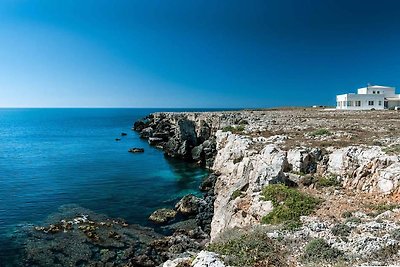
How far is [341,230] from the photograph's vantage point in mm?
13938

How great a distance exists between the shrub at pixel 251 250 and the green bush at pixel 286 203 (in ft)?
8.42

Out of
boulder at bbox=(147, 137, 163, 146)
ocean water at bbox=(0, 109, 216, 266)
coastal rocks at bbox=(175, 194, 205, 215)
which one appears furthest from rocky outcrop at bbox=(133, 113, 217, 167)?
coastal rocks at bbox=(175, 194, 205, 215)

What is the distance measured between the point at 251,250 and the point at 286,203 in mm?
5711

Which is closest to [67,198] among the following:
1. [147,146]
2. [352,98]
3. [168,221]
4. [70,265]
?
[168,221]

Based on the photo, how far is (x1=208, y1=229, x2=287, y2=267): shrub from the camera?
39.2ft

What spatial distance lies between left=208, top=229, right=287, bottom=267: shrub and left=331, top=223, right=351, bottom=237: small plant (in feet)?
9.18

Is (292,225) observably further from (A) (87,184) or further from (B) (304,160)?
(A) (87,184)

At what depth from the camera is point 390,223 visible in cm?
1419

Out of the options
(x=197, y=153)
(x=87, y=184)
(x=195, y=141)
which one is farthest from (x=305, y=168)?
(x=195, y=141)

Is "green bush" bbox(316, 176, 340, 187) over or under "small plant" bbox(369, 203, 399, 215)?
over

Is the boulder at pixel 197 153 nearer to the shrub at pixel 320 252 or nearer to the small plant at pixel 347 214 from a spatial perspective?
the small plant at pixel 347 214

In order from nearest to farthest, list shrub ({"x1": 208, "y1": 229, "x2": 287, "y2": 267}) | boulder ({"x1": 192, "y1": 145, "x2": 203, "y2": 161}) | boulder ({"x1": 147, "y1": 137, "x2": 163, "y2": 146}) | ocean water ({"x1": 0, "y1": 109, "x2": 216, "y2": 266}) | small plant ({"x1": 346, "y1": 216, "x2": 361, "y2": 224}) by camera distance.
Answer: shrub ({"x1": 208, "y1": 229, "x2": 287, "y2": 267}) < small plant ({"x1": 346, "y1": 216, "x2": 361, "y2": 224}) < ocean water ({"x1": 0, "y1": 109, "x2": 216, "y2": 266}) < boulder ({"x1": 192, "y1": 145, "x2": 203, "y2": 161}) < boulder ({"x1": 147, "y1": 137, "x2": 163, "y2": 146})

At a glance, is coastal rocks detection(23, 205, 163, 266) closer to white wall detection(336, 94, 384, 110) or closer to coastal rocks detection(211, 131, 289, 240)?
coastal rocks detection(211, 131, 289, 240)

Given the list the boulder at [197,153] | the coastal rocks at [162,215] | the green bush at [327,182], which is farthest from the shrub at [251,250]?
the boulder at [197,153]
